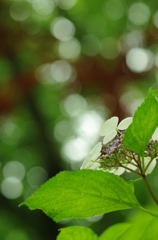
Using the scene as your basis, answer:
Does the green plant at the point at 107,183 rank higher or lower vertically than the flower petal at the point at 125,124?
lower

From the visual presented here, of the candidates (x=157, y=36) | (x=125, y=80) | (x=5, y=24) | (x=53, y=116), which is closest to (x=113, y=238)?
(x=125, y=80)

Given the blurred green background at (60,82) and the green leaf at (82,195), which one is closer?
the green leaf at (82,195)

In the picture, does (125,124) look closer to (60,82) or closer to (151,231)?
(151,231)

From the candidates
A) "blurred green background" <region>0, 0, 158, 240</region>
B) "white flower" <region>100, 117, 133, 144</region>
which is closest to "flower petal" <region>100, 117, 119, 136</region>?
"white flower" <region>100, 117, 133, 144</region>

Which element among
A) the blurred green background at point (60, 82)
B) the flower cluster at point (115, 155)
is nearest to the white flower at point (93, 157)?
the flower cluster at point (115, 155)

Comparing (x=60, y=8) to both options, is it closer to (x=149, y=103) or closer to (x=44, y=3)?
(x=44, y=3)

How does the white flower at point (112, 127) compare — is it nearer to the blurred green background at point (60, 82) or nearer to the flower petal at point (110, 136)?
the flower petal at point (110, 136)
